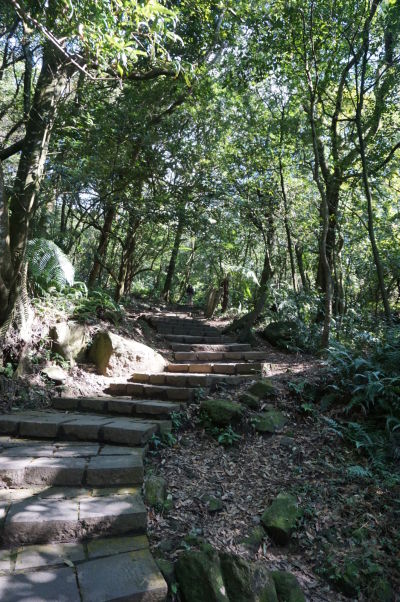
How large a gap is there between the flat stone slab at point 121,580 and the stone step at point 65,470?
2.23 ft

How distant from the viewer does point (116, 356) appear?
228 inches

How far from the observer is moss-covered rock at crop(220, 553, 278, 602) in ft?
7.02

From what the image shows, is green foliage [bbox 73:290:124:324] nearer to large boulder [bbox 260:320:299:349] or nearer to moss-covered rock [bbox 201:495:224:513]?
large boulder [bbox 260:320:299:349]

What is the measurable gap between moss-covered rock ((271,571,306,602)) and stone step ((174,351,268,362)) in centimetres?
441

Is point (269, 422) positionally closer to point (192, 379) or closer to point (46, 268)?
point (192, 379)

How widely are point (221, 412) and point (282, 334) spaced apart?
13.9 feet

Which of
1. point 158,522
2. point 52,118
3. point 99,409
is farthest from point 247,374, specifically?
point 52,118

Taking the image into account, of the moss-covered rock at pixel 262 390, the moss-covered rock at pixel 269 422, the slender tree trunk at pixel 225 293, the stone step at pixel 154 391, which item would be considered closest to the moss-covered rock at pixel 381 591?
the moss-covered rock at pixel 269 422

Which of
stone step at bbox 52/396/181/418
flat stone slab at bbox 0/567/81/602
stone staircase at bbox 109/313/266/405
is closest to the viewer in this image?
flat stone slab at bbox 0/567/81/602

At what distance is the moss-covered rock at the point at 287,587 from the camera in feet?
7.57

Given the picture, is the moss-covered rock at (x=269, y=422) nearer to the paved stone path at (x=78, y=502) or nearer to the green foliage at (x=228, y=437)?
the green foliage at (x=228, y=437)

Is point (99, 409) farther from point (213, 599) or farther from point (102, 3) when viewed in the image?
point (102, 3)

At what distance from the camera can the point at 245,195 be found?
10.0m

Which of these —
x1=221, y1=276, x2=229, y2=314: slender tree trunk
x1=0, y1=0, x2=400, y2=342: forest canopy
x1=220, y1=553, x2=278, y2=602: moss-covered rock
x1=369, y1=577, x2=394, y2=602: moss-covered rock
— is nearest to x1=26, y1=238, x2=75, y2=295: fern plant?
x1=0, y1=0, x2=400, y2=342: forest canopy
